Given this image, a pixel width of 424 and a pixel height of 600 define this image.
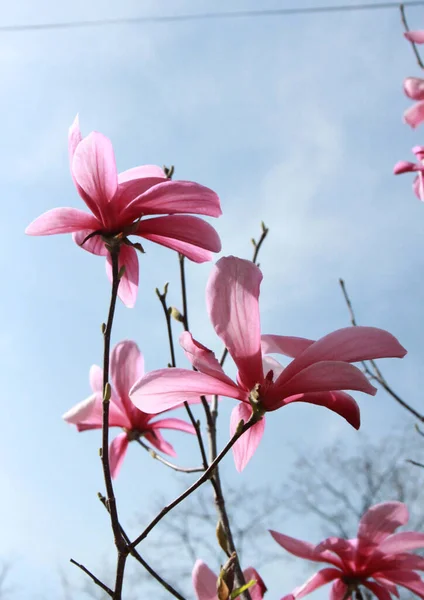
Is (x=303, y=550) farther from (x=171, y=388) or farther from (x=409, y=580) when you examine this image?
(x=171, y=388)

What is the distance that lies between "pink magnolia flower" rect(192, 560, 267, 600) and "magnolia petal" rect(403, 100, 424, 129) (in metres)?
1.23

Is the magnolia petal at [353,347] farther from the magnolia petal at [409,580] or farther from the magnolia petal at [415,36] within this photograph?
the magnolia petal at [415,36]

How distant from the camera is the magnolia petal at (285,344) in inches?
29.9

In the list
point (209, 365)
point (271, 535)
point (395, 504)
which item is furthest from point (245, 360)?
point (395, 504)

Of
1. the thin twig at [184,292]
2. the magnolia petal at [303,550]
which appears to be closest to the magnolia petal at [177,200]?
the thin twig at [184,292]

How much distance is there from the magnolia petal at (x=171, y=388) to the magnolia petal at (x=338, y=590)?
649 mm

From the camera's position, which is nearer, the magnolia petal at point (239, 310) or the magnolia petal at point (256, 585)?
the magnolia petal at point (239, 310)

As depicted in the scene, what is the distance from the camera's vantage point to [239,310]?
0.75m

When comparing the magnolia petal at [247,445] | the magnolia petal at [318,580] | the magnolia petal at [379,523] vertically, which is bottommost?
the magnolia petal at [318,580]

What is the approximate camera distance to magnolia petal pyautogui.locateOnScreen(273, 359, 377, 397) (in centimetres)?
66

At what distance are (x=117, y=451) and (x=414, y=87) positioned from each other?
1235 millimetres

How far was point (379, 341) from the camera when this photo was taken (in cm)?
68

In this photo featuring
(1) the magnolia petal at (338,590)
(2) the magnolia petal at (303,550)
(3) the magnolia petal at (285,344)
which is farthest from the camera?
(1) the magnolia petal at (338,590)

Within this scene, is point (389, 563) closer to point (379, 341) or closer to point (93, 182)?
point (379, 341)
